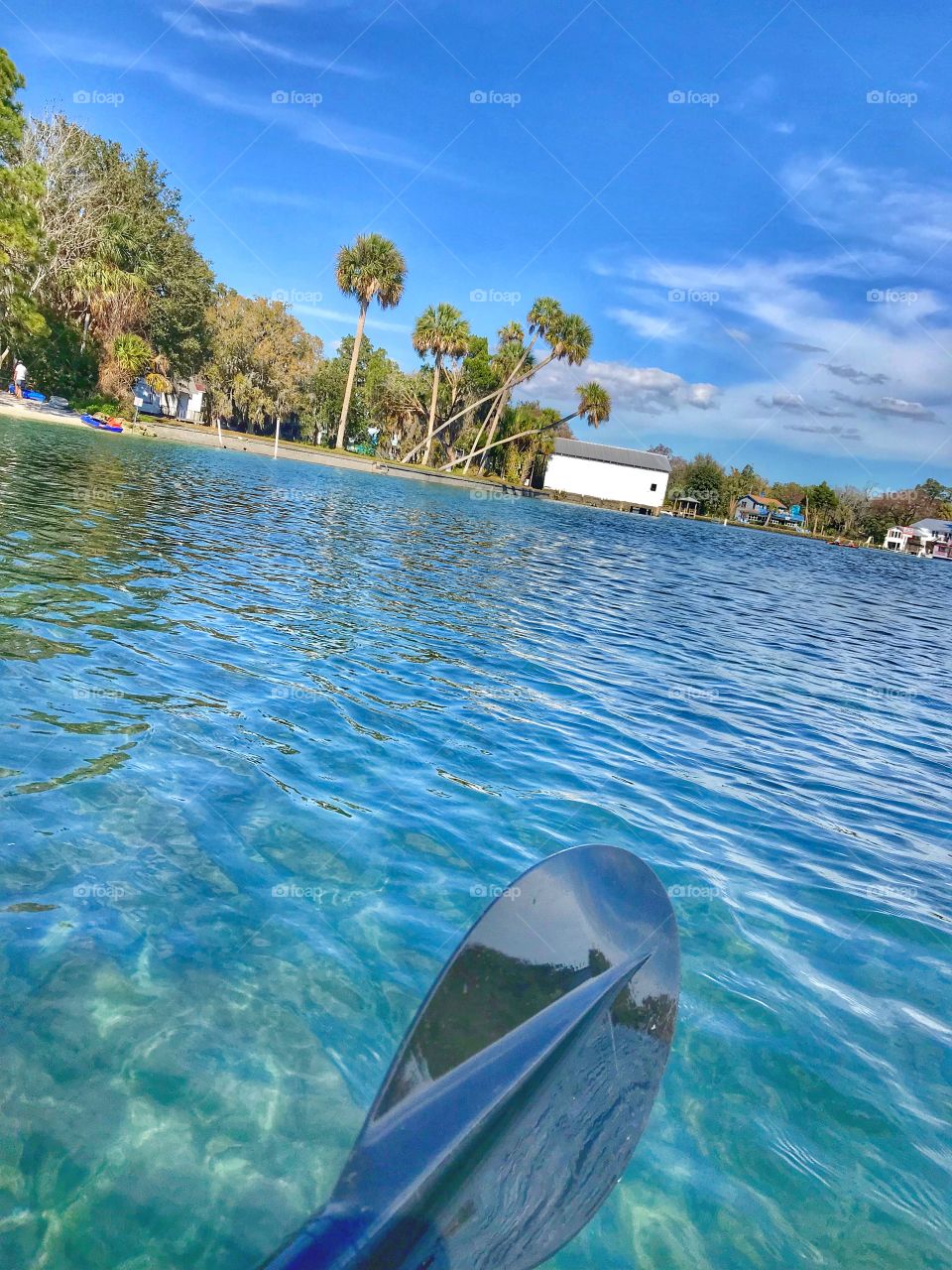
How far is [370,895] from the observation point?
17.1 ft

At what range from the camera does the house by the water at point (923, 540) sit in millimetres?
131875

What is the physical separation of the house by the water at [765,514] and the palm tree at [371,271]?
78416mm

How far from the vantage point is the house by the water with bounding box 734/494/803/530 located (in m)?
138

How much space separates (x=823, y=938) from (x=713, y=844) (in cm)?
129

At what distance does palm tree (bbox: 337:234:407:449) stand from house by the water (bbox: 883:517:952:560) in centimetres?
9491

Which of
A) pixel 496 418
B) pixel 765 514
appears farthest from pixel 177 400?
pixel 765 514

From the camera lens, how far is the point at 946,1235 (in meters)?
3.44

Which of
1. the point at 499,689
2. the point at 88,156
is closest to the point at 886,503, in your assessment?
the point at 88,156

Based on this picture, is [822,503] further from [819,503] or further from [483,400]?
[483,400]

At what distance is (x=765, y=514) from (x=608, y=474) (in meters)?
63.0

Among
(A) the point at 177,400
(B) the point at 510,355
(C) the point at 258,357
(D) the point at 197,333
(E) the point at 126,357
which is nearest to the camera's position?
(E) the point at 126,357

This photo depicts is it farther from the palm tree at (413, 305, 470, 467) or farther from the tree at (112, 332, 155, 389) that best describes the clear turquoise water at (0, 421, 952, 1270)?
the palm tree at (413, 305, 470, 467)

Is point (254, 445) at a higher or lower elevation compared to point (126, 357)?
lower

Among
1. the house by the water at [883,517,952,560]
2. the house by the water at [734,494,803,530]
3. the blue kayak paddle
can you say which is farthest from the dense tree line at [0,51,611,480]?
the house by the water at [883,517,952,560]
